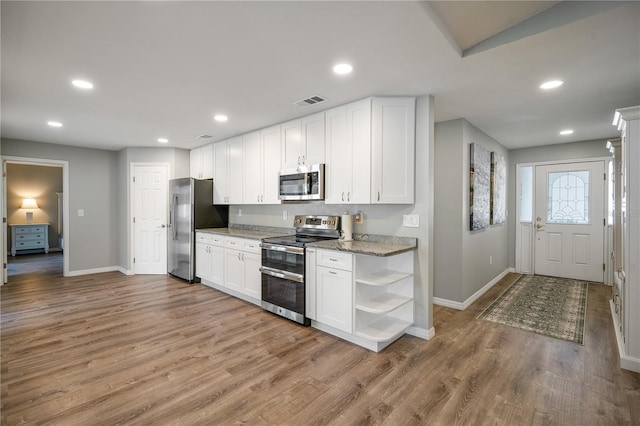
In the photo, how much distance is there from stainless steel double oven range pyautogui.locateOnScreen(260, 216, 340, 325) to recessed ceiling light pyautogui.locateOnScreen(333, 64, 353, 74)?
1731 millimetres

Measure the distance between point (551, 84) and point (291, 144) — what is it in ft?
9.22

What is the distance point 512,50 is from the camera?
2.19 metres

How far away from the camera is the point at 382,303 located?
2.97 metres

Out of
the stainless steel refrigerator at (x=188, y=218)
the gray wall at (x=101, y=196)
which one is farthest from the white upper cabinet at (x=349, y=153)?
the gray wall at (x=101, y=196)

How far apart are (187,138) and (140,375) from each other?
12.5ft

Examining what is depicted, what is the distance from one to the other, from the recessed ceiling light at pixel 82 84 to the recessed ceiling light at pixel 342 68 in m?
2.29

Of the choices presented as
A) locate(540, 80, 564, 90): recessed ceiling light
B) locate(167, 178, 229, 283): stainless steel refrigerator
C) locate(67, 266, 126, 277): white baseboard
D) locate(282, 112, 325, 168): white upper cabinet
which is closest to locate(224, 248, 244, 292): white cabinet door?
locate(167, 178, 229, 283): stainless steel refrigerator

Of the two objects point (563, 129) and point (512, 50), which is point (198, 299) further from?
point (563, 129)

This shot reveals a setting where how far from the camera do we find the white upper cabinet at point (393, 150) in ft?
9.98

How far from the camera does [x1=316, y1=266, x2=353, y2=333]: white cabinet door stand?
9.45 feet

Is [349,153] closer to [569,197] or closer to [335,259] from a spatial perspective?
[335,259]

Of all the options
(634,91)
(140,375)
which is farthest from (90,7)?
(634,91)

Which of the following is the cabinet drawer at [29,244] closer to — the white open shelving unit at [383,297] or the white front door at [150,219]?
the white front door at [150,219]

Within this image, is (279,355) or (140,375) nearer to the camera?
(140,375)
